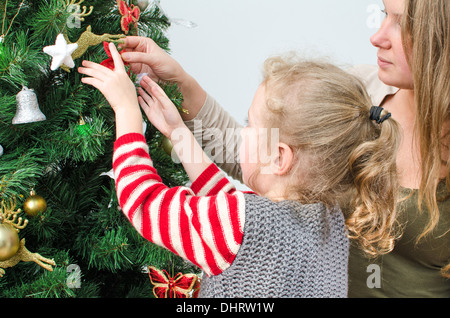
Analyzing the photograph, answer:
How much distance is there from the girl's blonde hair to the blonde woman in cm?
6

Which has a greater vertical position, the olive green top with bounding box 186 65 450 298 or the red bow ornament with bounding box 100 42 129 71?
the red bow ornament with bounding box 100 42 129 71

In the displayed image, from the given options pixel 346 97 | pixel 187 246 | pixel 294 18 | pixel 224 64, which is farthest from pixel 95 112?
pixel 294 18

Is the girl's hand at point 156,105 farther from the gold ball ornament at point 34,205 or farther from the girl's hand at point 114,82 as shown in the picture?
the gold ball ornament at point 34,205

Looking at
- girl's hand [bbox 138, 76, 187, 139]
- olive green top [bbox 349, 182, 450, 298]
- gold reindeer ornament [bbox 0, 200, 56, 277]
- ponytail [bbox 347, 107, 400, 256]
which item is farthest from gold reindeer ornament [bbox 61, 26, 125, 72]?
olive green top [bbox 349, 182, 450, 298]

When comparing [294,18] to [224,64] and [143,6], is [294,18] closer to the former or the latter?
[224,64]

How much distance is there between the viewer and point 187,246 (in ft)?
2.21

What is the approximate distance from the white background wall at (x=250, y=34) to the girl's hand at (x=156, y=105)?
23.1 inches

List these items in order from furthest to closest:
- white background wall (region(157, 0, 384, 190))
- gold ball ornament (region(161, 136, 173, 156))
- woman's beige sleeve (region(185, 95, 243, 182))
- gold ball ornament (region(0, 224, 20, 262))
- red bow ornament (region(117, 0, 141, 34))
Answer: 1. white background wall (region(157, 0, 384, 190))
2. woman's beige sleeve (region(185, 95, 243, 182))
3. gold ball ornament (region(161, 136, 173, 156))
4. red bow ornament (region(117, 0, 141, 34))
5. gold ball ornament (region(0, 224, 20, 262))

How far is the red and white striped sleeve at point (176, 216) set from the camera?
0.67 m

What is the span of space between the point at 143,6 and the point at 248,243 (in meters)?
0.44

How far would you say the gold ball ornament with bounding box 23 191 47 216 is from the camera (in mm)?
658

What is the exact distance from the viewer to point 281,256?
0.69 metres

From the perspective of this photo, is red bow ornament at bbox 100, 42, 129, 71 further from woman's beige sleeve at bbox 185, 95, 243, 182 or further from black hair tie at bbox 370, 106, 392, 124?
black hair tie at bbox 370, 106, 392, 124

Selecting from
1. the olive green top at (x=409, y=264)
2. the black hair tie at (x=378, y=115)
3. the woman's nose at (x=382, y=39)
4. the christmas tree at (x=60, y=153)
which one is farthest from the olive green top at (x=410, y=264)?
the christmas tree at (x=60, y=153)
